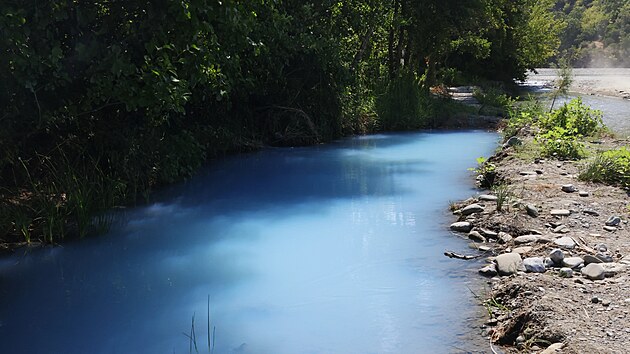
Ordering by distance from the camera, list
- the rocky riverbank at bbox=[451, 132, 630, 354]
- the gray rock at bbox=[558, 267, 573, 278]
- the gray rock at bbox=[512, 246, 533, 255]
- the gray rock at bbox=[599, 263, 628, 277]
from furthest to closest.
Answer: the gray rock at bbox=[512, 246, 533, 255], the gray rock at bbox=[558, 267, 573, 278], the gray rock at bbox=[599, 263, 628, 277], the rocky riverbank at bbox=[451, 132, 630, 354]

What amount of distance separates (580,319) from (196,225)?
5.72 meters

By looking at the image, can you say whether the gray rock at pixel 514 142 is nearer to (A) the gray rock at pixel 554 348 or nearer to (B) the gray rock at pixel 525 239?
(B) the gray rock at pixel 525 239

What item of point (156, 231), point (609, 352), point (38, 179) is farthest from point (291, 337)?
point (38, 179)

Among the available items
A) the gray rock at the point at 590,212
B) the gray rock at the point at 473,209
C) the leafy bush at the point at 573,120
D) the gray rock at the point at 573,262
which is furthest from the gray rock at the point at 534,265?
the leafy bush at the point at 573,120

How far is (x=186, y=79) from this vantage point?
934 cm

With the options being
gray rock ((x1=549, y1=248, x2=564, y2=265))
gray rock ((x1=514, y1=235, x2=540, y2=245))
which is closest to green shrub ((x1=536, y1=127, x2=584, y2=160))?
gray rock ((x1=514, y1=235, x2=540, y2=245))

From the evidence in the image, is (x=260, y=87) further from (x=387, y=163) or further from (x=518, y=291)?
(x=518, y=291)

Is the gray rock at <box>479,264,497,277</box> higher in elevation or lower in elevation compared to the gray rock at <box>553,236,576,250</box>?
lower

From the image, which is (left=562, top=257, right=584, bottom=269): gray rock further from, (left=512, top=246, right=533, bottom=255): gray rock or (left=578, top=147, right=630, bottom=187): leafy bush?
(left=578, top=147, right=630, bottom=187): leafy bush

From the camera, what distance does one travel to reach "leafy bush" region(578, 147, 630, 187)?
330 inches

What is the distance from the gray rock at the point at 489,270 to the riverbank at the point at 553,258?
0.03 feet

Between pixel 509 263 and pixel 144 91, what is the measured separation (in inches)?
206

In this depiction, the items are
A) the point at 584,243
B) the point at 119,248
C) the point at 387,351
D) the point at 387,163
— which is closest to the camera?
the point at 387,351

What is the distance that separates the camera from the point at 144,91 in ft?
26.8
